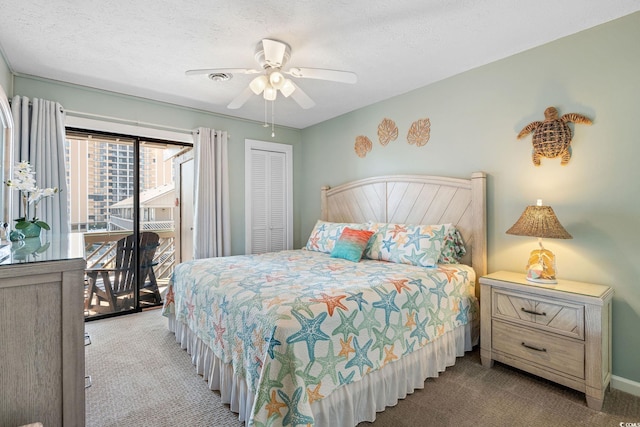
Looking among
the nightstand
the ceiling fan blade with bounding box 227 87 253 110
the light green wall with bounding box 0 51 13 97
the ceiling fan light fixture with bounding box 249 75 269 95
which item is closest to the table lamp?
the nightstand

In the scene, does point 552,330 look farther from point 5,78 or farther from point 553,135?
point 5,78

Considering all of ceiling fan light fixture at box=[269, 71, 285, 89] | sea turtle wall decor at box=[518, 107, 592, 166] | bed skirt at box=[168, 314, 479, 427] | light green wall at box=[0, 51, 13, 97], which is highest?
light green wall at box=[0, 51, 13, 97]

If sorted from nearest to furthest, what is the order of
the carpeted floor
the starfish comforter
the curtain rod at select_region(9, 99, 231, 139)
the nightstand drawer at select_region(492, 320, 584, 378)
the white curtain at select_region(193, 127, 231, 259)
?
1. the starfish comforter
2. the carpeted floor
3. the nightstand drawer at select_region(492, 320, 584, 378)
4. the curtain rod at select_region(9, 99, 231, 139)
5. the white curtain at select_region(193, 127, 231, 259)

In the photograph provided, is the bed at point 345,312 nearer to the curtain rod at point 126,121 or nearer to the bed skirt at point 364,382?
the bed skirt at point 364,382

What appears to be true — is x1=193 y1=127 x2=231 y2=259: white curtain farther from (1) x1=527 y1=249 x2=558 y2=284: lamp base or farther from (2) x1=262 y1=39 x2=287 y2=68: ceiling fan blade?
(1) x1=527 y1=249 x2=558 y2=284: lamp base

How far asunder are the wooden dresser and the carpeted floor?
930 millimetres

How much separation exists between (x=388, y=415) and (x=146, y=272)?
342 centimetres

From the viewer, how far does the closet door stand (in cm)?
453

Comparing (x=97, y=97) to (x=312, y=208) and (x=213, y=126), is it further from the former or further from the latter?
(x=312, y=208)

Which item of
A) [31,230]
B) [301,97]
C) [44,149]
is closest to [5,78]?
[44,149]

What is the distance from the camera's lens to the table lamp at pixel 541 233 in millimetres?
2182

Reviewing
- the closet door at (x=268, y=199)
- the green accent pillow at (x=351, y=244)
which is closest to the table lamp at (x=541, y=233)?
the green accent pillow at (x=351, y=244)

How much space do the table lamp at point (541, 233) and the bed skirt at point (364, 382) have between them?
2.47ft

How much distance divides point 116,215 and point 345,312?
3.44 meters
